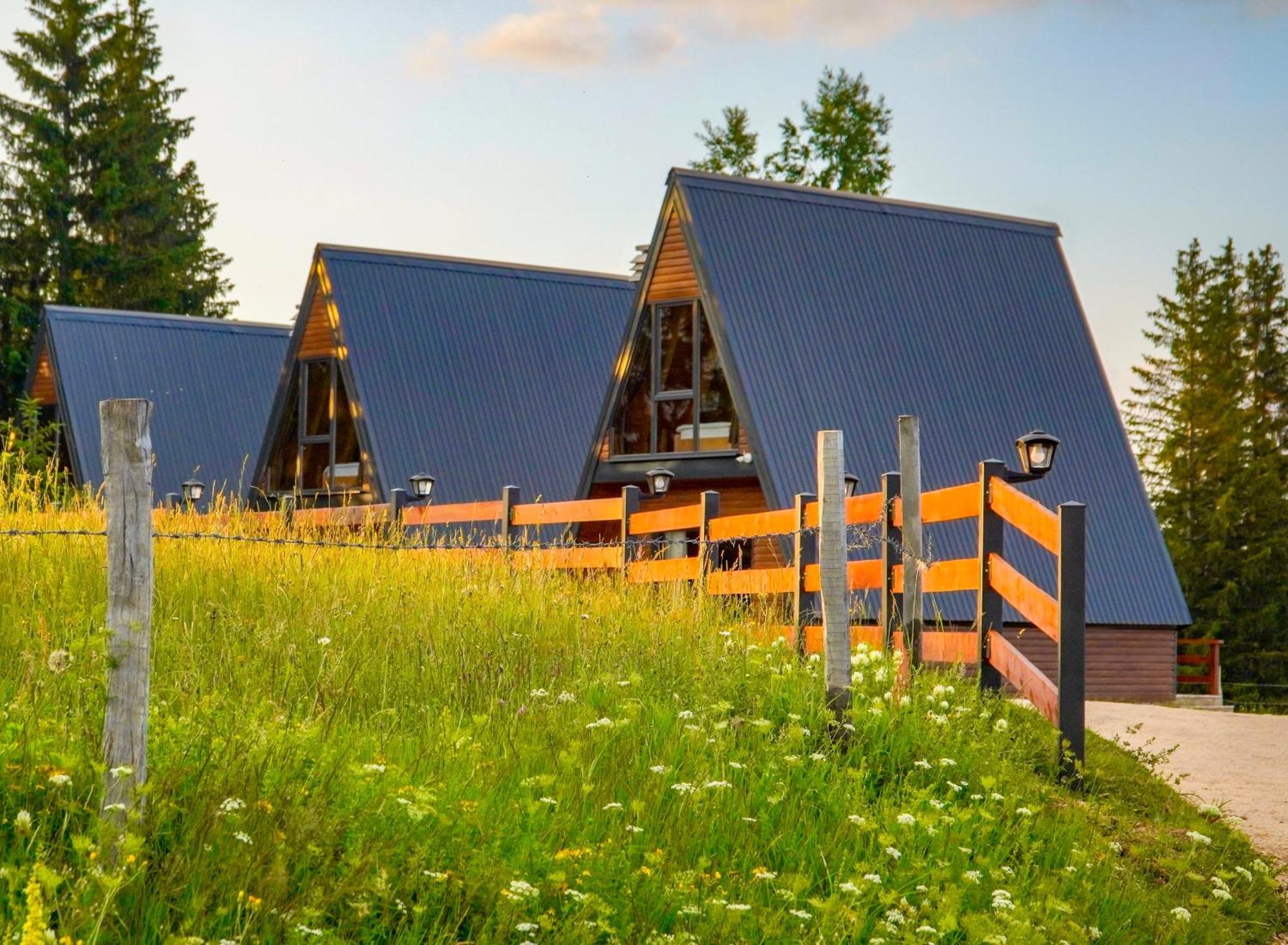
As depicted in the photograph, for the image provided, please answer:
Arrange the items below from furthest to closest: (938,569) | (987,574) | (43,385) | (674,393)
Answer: (43,385) < (674,393) < (938,569) < (987,574)

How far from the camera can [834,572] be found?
7531 millimetres

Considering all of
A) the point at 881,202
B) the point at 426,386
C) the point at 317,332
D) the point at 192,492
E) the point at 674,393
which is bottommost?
the point at 192,492

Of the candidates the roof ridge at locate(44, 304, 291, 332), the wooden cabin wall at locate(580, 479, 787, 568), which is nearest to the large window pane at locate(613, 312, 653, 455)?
the wooden cabin wall at locate(580, 479, 787, 568)

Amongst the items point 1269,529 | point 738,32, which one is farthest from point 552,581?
point 1269,529

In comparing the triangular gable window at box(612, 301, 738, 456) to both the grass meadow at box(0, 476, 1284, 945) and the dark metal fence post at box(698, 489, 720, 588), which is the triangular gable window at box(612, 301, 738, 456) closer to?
the dark metal fence post at box(698, 489, 720, 588)

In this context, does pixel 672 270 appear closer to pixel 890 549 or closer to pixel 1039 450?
pixel 1039 450

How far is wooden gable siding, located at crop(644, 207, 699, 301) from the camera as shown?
63.0 ft

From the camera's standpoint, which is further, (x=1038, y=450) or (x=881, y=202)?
(x=881, y=202)

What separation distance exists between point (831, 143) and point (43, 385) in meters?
23.3

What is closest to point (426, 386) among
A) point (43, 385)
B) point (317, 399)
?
point (317, 399)

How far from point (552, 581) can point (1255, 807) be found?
14.6 ft

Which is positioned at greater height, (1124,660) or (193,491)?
(193,491)

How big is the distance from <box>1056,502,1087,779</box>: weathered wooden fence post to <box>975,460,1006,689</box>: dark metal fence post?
80cm

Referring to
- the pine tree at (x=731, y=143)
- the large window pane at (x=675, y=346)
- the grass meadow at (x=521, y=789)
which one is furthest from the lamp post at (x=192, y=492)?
the pine tree at (x=731, y=143)
